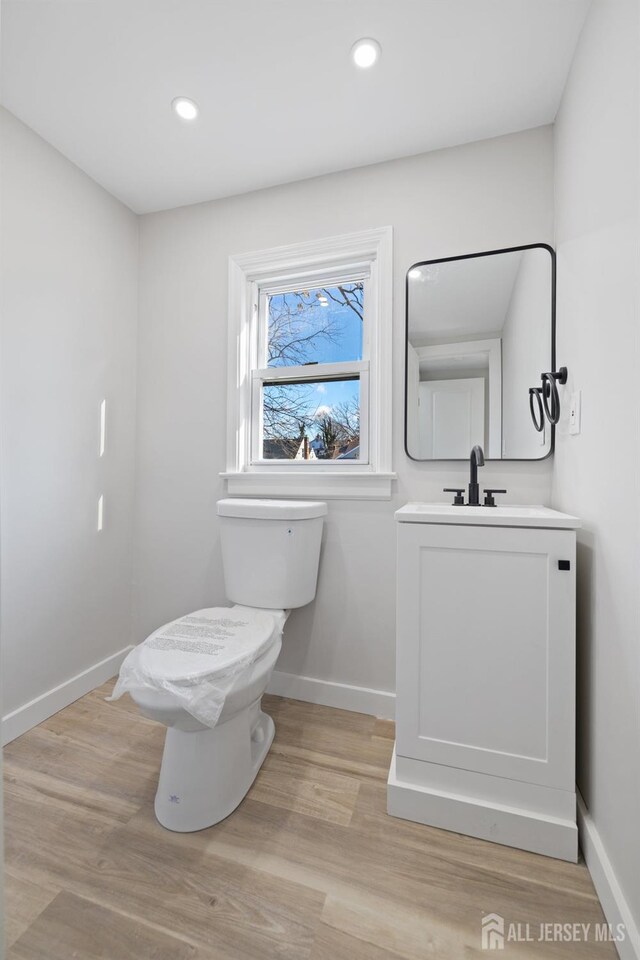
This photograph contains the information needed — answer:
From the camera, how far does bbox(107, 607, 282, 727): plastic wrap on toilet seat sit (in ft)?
3.76

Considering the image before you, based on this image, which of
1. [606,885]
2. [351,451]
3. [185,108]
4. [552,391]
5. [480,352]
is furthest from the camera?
[351,451]

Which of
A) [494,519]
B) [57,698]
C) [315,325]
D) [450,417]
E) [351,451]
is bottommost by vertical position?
[57,698]

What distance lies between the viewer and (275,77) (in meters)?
1.45

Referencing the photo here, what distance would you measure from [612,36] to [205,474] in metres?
1.94

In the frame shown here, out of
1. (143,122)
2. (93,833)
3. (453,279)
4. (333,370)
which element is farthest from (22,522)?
(453,279)

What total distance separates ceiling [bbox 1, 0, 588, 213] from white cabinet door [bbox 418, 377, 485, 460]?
3.15ft

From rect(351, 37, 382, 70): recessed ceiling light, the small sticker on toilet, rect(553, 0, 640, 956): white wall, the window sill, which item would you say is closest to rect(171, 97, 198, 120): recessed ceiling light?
rect(351, 37, 382, 70): recessed ceiling light

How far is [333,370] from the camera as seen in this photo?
1.94m

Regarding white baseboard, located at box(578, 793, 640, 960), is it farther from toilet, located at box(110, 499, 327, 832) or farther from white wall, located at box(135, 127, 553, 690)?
toilet, located at box(110, 499, 327, 832)

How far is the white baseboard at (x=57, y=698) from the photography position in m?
1.60

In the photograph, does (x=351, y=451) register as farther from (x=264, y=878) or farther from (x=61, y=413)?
Answer: (x=264, y=878)

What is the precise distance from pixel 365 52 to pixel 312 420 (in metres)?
1.27

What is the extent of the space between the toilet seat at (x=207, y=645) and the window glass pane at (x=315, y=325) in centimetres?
117

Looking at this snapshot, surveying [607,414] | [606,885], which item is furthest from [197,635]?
[607,414]
